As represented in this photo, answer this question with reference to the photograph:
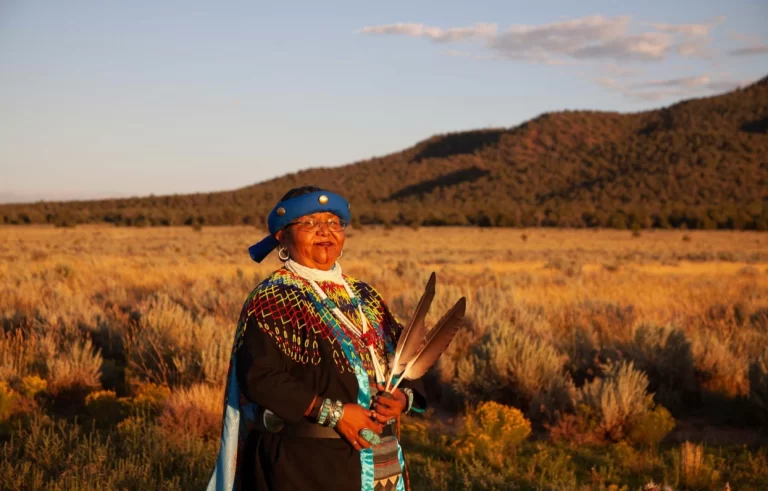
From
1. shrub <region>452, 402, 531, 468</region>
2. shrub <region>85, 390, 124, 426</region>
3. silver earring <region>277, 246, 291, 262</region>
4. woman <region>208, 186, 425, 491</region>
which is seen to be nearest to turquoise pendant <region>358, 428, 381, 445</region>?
woman <region>208, 186, 425, 491</region>

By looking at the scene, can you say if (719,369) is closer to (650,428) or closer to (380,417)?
(650,428)

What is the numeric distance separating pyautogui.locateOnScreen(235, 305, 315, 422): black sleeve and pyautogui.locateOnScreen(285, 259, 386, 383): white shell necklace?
26cm

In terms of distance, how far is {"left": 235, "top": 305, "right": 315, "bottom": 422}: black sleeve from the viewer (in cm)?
265

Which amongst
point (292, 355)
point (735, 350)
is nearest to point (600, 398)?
point (735, 350)

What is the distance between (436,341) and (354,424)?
1.79 feet

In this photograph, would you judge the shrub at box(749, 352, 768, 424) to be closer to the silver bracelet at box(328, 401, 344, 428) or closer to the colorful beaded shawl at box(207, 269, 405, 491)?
the colorful beaded shawl at box(207, 269, 405, 491)

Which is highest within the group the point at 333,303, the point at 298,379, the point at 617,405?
the point at 333,303

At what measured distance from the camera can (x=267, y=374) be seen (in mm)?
2686

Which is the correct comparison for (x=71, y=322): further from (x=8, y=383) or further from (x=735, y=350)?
(x=735, y=350)


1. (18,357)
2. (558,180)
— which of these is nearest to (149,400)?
(18,357)

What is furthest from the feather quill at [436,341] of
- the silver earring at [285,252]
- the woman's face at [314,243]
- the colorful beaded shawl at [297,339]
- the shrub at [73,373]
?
the shrub at [73,373]

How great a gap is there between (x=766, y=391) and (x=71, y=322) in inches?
348

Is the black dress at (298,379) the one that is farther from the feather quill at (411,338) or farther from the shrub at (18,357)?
the shrub at (18,357)

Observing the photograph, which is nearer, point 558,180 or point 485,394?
point 485,394
